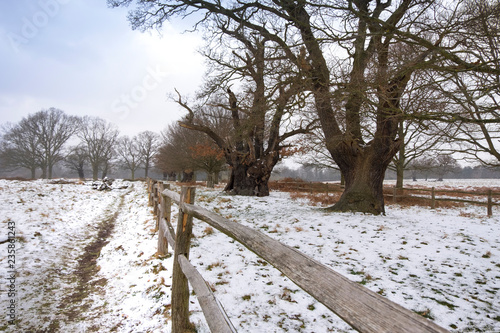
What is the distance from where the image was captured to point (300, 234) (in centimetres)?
584

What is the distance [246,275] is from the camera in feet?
12.3

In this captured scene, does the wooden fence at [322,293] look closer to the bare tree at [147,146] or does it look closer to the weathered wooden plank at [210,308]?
the weathered wooden plank at [210,308]

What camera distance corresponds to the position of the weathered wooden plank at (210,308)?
1.61 metres

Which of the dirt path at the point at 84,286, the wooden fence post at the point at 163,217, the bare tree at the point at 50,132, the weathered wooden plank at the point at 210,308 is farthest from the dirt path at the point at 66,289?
the bare tree at the point at 50,132

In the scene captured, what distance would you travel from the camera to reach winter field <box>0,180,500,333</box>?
2.90 m

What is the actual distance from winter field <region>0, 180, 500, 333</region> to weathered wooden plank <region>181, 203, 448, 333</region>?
1.84m

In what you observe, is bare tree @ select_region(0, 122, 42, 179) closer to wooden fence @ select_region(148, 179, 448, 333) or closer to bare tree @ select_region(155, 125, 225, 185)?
bare tree @ select_region(155, 125, 225, 185)

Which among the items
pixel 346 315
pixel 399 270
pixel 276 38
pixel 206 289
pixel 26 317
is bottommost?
pixel 26 317

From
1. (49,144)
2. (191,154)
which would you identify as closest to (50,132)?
(49,144)

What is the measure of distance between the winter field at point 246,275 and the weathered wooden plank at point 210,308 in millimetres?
896

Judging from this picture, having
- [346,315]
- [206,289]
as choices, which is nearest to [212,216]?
[206,289]

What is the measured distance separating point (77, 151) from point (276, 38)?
158 feet

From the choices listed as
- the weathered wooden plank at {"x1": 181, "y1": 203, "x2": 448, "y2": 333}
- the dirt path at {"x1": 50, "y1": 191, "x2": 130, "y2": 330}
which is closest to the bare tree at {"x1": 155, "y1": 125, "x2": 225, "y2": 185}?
the dirt path at {"x1": 50, "y1": 191, "x2": 130, "y2": 330}

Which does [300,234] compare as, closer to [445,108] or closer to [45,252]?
[445,108]
